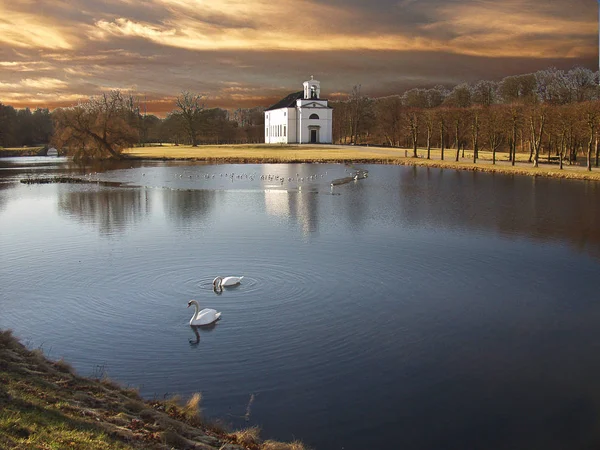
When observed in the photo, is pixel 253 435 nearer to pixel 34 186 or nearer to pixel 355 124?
pixel 34 186

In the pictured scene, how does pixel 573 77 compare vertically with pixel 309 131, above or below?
above

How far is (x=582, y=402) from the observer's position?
26.8ft

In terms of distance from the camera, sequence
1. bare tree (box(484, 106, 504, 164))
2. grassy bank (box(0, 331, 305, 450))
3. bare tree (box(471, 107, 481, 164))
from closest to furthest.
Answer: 1. grassy bank (box(0, 331, 305, 450))
2. bare tree (box(484, 106, 504, 164))
3. bare tree (box(471, 107, 481, 164))

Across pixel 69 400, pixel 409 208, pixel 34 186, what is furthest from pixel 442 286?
pixel 34 186

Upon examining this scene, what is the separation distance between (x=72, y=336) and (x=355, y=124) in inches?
3649

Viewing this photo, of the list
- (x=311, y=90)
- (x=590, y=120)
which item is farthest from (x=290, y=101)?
(x=590, y=120)

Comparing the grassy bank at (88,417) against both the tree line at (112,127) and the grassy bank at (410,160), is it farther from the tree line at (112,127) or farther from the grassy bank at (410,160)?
the tree line at (112,127)

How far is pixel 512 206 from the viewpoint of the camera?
26.6 meters

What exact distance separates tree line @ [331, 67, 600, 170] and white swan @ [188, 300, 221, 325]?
1521 inches

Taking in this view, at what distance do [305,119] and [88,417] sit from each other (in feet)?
307

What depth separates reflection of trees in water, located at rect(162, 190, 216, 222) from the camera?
2427 centimetres

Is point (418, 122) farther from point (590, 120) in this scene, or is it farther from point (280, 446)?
point (280, 446)

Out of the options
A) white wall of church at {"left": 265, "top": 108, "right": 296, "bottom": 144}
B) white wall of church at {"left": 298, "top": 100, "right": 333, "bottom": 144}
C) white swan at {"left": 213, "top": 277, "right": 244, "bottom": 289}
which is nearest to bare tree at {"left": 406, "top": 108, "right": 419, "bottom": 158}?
white wall of church at {"left": 298, "top": 100, "right": 333, "bottom": 144}

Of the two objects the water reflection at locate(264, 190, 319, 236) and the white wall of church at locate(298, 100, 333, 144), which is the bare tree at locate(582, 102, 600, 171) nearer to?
the water reflection at locate(264, 190, 319, 236)
